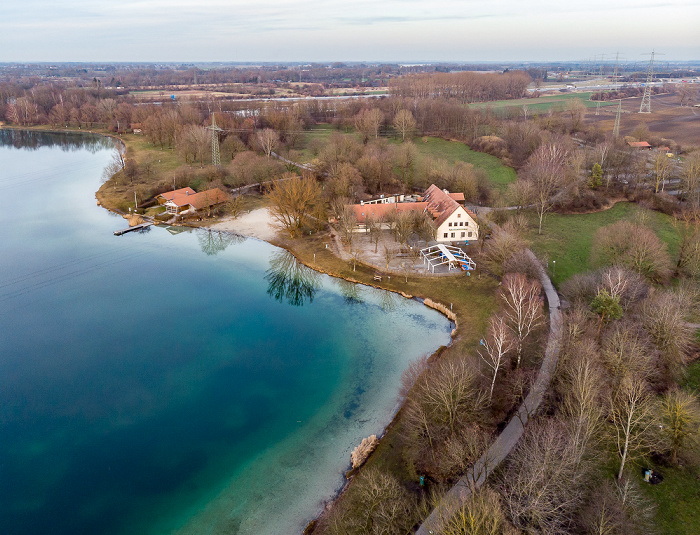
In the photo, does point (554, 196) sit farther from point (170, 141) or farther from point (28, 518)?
point (170, 141)

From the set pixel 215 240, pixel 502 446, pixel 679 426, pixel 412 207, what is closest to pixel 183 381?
pixel 502 446

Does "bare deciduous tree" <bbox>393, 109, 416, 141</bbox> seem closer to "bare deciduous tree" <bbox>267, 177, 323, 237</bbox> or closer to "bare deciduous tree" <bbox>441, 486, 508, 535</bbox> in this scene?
"bare deciduous tree" <bbox>267, 177, 323, 237</bbox>

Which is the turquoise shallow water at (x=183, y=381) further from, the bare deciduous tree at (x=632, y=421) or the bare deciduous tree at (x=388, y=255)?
the bare deciduous tree at (x=632, y=421)

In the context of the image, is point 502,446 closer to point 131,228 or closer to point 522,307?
point 522,307

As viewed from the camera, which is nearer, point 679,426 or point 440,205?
point 679,426

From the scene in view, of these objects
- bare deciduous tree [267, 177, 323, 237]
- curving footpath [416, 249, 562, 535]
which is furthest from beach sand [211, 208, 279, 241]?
curving footpath [416, 249, 562, 535]

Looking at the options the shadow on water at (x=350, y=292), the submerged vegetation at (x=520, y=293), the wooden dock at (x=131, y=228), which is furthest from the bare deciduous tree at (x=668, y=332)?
the wooden dock at (x=131, y=228)

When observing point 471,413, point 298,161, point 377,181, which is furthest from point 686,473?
point 298,161
